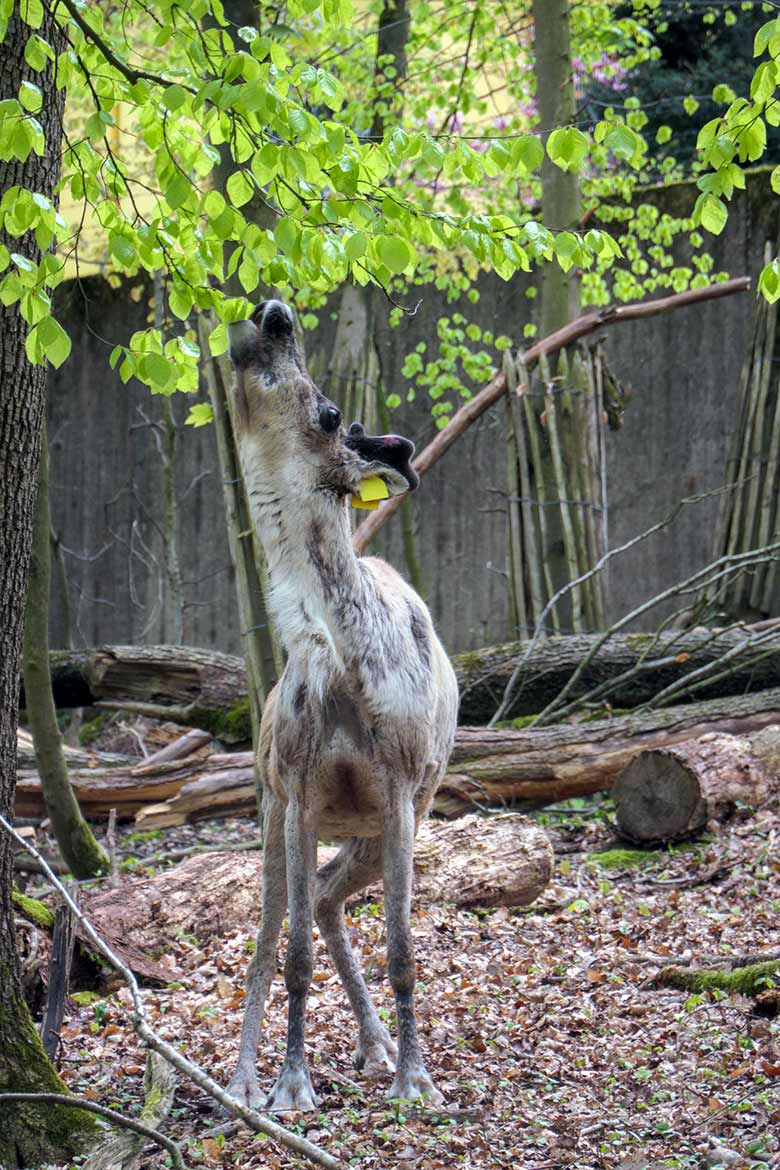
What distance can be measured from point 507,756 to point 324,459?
14.5 ft

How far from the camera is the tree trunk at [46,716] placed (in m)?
7.20

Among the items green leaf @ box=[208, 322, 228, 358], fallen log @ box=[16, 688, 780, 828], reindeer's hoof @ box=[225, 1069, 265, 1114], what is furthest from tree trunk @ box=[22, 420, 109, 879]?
reindeer's hoof @ box=[225, 1069, 265, 1114]

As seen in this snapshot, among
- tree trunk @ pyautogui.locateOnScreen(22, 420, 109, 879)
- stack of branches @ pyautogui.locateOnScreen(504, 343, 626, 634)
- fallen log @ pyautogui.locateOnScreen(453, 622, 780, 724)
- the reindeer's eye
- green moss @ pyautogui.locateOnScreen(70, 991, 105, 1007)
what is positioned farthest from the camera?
stack of branches @ pyautogui.locateOnScreen(504, 343, 626, 634)

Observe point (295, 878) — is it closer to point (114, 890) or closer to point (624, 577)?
point (114, 890)

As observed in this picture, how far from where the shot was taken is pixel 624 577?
1393 cm

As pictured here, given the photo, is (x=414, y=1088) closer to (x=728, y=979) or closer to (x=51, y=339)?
(x=728, y=979)

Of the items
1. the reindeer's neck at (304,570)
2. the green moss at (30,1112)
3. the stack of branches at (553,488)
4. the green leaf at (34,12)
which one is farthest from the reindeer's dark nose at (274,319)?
the stack of branches at (553,488)

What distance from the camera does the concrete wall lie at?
13828 millimetres

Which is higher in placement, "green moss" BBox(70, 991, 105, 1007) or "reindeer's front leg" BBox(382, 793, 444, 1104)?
"reindeer's front leg" BBox(382, 793, 444, 1104)

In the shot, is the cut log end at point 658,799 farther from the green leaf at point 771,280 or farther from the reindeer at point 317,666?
the green leaf at point 771,280

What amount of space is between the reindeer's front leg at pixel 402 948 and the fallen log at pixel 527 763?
3802 mm

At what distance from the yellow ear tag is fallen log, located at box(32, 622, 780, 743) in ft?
15.9

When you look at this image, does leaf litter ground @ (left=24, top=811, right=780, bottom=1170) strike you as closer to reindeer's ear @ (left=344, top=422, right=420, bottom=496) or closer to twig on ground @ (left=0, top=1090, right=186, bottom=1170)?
twig on ground @ (left=0, top=1090, right=186, bottom=1170)

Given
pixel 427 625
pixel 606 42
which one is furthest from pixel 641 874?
pixel 606 42
